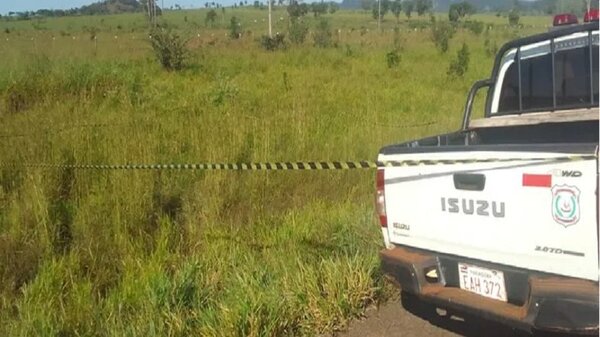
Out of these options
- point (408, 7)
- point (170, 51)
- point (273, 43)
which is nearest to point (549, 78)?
point (170, 51)

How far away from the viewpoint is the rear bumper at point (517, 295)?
2.65 meters

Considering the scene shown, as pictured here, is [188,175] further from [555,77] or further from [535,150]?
[535,150]

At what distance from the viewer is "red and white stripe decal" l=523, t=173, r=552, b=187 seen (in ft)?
8.94

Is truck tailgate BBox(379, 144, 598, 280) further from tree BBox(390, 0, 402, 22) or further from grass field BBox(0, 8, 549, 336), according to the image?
tree BBox(390, 0, 402, 22)

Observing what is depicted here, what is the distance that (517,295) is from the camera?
2.97 metres

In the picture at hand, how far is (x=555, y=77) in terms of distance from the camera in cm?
442

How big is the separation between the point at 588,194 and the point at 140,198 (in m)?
4.11

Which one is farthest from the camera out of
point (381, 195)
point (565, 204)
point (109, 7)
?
point (109, 7)

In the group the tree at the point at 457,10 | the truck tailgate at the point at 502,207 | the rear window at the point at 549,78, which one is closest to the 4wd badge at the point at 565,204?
the truck tailgate at the point at 502,207

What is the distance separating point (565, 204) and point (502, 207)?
1.05ft

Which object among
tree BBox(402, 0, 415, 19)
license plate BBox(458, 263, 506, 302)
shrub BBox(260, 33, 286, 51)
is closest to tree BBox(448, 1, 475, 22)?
tree BBox(402, 0, 415, 19)

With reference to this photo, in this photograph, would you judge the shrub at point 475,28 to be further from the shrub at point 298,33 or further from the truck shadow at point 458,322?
the truck shadow at point 458,322

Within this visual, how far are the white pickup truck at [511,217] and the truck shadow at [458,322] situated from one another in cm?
44

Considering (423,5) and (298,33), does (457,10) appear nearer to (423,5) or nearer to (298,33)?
(423,5)
